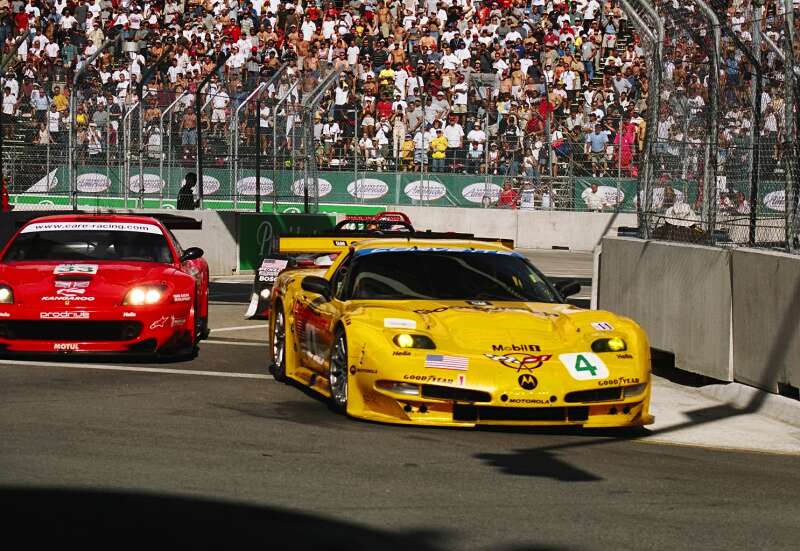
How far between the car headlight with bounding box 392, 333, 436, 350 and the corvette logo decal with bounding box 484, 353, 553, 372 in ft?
1.19

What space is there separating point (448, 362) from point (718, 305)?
3.36 metres

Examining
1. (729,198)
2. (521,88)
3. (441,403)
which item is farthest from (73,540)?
(521,88)

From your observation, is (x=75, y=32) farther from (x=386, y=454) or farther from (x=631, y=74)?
(x=386, y=454)

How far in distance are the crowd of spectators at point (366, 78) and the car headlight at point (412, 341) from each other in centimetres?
1490

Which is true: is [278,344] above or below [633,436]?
above

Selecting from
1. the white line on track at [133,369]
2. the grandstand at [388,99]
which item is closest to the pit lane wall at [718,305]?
the grandstand at [388,99]

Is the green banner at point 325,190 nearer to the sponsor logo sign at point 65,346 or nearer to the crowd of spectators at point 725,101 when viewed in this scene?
the crowd of spectators at point 725,101

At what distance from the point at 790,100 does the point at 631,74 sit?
21.4m

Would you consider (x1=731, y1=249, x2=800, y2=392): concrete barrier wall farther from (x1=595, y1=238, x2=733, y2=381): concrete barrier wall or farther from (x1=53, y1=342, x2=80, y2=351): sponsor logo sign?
(x1=53, y1=342, x2=80, y2=351): sponsor logo sign

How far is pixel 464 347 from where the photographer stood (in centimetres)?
845

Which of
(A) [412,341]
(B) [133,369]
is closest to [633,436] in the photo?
(A) [412,341]

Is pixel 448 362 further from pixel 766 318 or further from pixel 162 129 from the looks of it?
pixel 162 129

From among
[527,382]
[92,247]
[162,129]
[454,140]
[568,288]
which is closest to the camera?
[527,382]

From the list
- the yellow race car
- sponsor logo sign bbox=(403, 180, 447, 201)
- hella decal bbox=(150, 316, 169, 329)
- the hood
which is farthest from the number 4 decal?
sponsor logo sign bbox=(403, 180, 447, 201)
